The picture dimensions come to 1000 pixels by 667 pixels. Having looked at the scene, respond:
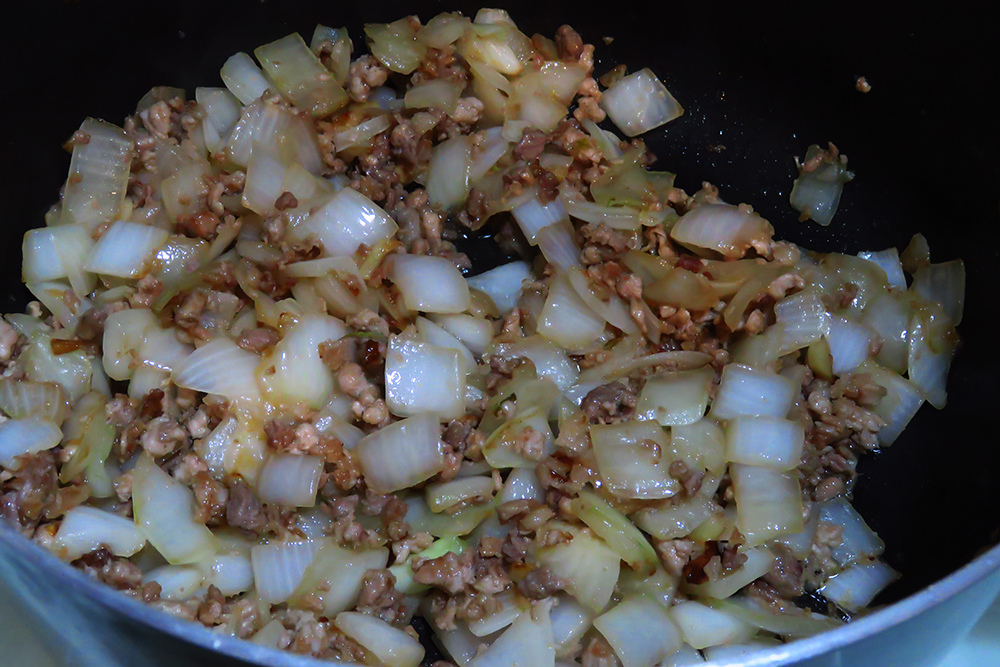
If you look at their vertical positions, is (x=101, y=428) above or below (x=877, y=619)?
below

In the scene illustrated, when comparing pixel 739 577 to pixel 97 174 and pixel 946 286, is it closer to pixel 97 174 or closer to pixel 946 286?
pixel 946 286

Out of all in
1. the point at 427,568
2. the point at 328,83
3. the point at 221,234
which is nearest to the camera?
the point at 427,568

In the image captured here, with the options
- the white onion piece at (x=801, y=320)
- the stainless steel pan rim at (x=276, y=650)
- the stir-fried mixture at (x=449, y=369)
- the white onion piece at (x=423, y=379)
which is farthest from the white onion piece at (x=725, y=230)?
the stainless steel pan rim at (x=276, y=650)

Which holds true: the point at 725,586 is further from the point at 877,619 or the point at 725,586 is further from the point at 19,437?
the point at 19,437

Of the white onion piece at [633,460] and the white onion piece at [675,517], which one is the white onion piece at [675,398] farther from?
the white onion piece at [675,517]

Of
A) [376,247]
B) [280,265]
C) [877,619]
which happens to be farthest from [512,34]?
[877,619]

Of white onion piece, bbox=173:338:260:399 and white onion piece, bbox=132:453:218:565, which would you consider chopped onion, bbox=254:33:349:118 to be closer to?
white onion piece, bbox=173:338:260:399

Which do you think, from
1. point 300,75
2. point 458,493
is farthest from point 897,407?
point 300,75
